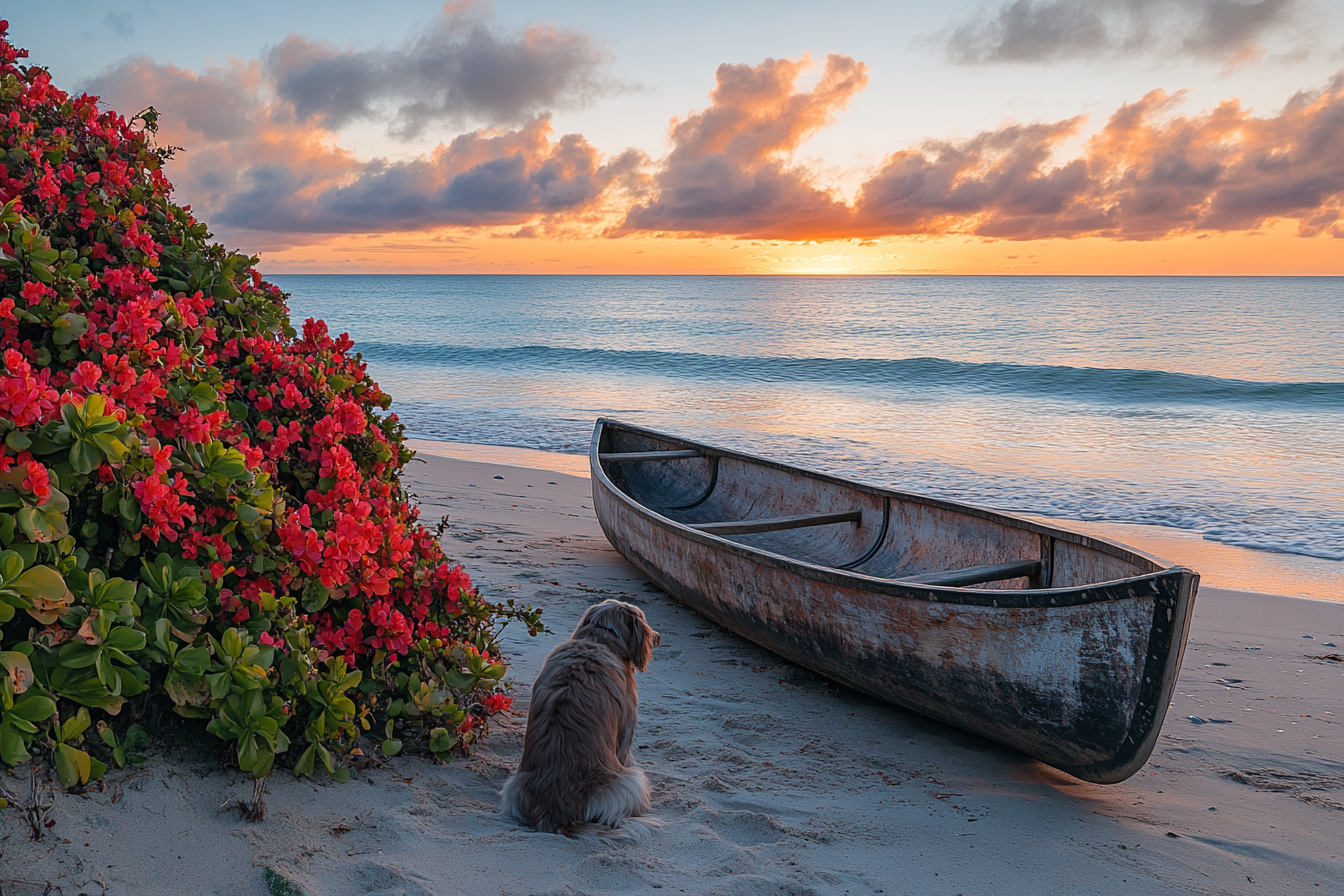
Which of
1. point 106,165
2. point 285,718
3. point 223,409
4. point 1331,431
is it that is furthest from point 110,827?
point 1331,431

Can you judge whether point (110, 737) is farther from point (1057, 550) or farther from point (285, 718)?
point (1057, 550)

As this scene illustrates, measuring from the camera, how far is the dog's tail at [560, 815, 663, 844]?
2.88 meters

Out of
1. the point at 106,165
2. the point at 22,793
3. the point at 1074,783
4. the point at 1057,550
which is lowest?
the point at 1074,783

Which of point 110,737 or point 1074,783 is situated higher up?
point 110,737

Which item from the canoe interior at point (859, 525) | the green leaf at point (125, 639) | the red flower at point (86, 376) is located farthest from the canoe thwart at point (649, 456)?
the green leaf at point (125, 639)

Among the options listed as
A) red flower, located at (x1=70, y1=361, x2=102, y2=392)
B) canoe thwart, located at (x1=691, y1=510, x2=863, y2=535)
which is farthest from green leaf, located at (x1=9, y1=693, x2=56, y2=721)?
canoe thwart, located at (x1=691, y1=510, x2=863, y2=535)

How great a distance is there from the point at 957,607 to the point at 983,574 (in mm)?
1109

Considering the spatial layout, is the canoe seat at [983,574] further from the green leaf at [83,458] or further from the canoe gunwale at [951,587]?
the green leaf at [83,458]

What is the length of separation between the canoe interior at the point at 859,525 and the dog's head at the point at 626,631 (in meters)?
2.16

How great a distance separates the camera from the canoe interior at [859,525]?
4.52 m

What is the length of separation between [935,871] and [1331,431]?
18.6 m

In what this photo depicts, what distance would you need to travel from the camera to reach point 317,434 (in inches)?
119

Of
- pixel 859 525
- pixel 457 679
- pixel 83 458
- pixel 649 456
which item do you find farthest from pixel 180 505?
pixel 649 456

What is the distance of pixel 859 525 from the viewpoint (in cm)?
646
